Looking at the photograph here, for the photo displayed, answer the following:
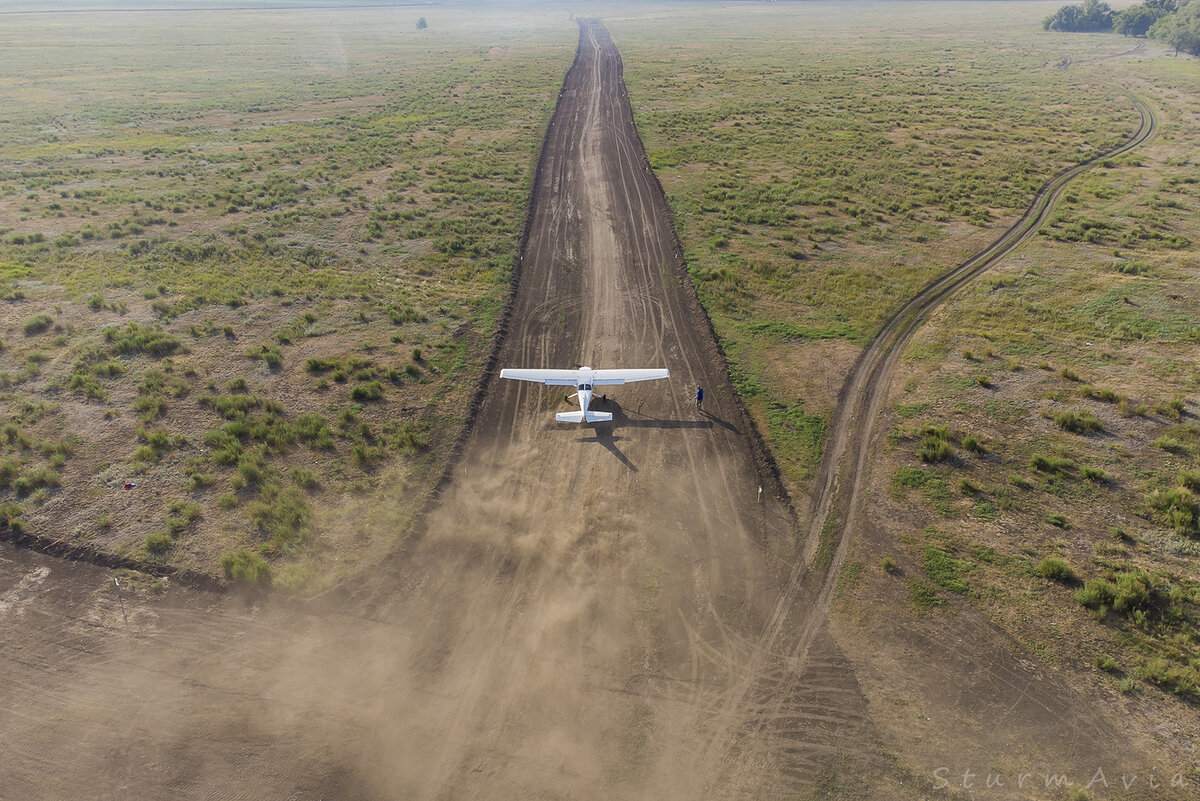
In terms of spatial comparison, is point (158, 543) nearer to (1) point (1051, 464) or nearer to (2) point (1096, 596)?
(2) point (1096, 596)

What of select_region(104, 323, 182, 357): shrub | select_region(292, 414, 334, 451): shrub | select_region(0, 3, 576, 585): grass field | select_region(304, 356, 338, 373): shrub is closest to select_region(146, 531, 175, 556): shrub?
select_region(0, 3, 576, 585): grass field

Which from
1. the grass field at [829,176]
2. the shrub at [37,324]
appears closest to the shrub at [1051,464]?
the grass field at [829,176]

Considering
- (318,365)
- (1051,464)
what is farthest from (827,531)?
(318,365)

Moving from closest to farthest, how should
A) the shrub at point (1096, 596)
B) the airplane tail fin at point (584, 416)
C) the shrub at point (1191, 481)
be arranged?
1. the shrub at point (1096, 596)
2. the shrub at point (1191, 481)
3. the airplane tail fin at point (584, 416)

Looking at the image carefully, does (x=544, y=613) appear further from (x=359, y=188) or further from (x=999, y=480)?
(x=359, y=188)

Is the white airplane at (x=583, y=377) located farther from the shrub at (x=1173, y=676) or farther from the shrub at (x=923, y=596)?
the shrub at (x=1173, y=676)

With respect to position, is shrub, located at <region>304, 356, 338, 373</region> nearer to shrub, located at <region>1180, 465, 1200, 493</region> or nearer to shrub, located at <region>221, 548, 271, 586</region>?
shrub, located at <region>221, 548, 271, 586</region>

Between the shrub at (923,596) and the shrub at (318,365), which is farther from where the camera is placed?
the shrub at (318,365)
